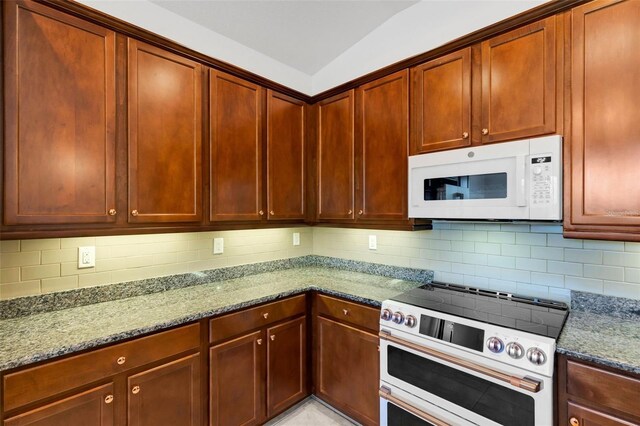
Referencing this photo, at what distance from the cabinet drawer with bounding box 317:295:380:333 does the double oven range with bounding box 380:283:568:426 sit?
11 centimetres

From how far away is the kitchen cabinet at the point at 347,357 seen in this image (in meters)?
1.97

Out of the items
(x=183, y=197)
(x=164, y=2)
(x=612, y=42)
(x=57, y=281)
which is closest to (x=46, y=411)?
(x=57, y=281)

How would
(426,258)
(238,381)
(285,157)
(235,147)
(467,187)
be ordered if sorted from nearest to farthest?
(467,187) → (238,381) → (235,147) → (426,258) → (285,157)

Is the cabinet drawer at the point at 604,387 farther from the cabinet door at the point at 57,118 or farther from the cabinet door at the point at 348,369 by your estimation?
the cabinet door at the point at 57,118

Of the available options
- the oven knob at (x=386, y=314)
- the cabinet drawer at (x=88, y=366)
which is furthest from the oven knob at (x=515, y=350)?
the cabinet drawer at (x=88, y=366)

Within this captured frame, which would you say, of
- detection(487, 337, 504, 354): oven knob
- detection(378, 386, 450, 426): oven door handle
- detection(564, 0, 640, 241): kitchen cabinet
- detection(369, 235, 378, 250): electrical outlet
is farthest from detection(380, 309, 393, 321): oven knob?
detection(564, 0, 640, 241): kitchen cabinet

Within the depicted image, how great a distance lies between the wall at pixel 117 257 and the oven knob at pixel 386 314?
4.21ft

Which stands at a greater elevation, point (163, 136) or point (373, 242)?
point (163, 136)

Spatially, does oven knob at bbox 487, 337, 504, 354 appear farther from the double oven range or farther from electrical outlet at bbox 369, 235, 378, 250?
A: electrical outlet at bbox 369, 235, 378, 250

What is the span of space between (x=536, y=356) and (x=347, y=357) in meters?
1.15

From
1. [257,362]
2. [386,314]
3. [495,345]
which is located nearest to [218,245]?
[257,362]

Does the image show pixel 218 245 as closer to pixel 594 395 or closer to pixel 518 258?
pixel 518 258

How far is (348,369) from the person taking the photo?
6.95ft

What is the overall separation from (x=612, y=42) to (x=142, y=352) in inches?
104
